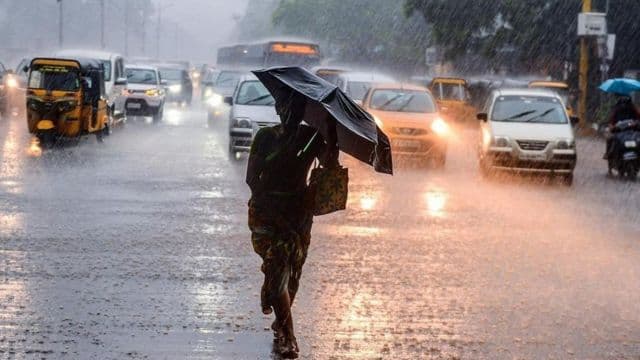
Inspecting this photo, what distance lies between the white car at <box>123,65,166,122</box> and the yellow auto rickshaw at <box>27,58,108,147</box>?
1019 cm

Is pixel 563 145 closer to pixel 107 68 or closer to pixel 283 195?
pixel 283 195

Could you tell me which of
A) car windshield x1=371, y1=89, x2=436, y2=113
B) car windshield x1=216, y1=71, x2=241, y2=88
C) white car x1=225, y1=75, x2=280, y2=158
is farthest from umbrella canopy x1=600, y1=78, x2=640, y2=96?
car windshield x1=216, y1=71, x2=241, y2=88

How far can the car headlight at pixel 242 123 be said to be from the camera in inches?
909

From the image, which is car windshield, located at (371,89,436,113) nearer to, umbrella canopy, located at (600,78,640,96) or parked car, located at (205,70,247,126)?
umbrella canopy, located at (600,78,640,96)

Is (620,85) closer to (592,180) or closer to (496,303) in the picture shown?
(592,180)

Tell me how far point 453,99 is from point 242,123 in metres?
21.4

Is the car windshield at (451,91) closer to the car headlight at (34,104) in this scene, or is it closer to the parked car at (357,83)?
the parked car at (357,83)

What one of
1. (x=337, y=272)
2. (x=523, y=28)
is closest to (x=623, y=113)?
(x=337, y=272)

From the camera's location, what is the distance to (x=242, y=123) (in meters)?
23.1

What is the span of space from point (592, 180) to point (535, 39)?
26092 mm

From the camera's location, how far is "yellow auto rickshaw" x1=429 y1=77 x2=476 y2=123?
42.8 metres

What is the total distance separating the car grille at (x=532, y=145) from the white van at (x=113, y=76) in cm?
1314

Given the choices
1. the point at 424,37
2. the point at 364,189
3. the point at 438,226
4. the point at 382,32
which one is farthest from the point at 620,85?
the point at 382,32


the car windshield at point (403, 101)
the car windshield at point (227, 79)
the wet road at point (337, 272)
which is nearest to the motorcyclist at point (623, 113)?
the wet road at point (337, 272)
